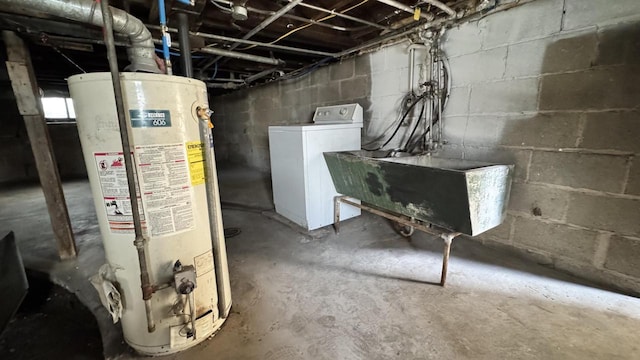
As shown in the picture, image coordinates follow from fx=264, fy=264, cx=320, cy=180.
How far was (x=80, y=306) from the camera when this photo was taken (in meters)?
1.88

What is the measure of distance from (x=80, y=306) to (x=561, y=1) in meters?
3.75

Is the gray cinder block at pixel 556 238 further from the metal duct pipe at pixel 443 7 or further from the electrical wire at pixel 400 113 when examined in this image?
the metal duct pipe at pixel 443 7

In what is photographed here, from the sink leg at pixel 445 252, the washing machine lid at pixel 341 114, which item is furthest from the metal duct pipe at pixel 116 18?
the washing machine lid at pixel 341 114

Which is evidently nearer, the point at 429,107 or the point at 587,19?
the point at 587,19

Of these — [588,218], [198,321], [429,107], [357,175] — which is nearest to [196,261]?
[198,321]

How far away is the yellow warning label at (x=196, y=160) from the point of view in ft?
3.76

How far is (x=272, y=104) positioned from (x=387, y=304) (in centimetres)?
392

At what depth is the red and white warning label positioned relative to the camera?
40.8 inches

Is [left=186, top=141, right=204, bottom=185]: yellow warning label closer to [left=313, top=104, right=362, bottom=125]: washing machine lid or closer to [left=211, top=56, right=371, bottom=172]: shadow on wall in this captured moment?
[left=313, top=104, right=362, bottom=125]: washing machine lid

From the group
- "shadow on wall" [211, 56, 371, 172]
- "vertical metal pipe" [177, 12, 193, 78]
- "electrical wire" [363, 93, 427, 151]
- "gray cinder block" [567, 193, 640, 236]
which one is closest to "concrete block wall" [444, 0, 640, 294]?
"gray cinder block" [567, 193, 640, 236]

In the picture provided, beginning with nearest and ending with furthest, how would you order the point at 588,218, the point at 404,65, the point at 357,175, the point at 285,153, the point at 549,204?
1. the point at 588,218
2. the point at 549,204
3. the point at 357,175
4. the point at 404,65
5. the point at 285,153

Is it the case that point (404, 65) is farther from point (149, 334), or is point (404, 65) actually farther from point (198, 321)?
point (149, 334)

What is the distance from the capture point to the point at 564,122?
1687 mm

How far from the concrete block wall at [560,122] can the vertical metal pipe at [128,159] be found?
2233 millimetres
